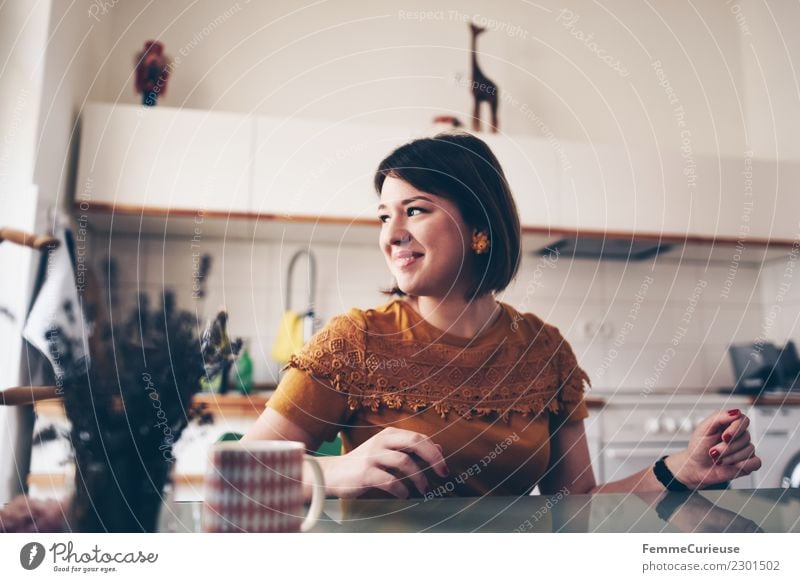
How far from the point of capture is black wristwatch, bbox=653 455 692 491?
438 millimetres

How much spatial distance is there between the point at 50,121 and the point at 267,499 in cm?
40

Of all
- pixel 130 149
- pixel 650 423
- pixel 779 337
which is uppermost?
pixel 130 149

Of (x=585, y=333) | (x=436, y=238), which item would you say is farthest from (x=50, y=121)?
(x=585, y=333)

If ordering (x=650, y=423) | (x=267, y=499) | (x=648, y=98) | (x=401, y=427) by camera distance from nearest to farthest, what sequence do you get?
(x=267, y=499)
(x=401, y=427)
(x=648, y=98)
(x=650, y=423)

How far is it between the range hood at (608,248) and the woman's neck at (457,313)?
0.38ft

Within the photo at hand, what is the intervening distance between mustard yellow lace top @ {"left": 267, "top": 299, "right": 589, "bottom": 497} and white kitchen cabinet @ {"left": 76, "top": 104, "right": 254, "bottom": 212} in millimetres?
182

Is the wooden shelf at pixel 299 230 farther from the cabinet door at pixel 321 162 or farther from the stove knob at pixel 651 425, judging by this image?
the stove knob at pixel 651 425

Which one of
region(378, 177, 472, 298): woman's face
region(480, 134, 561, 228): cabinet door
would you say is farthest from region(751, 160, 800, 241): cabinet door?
region(378, 177, 472, 298): woman's face

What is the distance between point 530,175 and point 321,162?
0.22 m

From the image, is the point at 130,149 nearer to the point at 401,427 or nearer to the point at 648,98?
the point at 401,427

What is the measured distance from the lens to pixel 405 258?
47 cm

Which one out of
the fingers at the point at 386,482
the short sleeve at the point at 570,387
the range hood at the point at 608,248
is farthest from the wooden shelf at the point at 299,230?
the fingers at the point at 386,482

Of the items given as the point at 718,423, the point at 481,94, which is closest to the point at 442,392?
the point at 718,423

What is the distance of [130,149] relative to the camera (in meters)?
0.56
